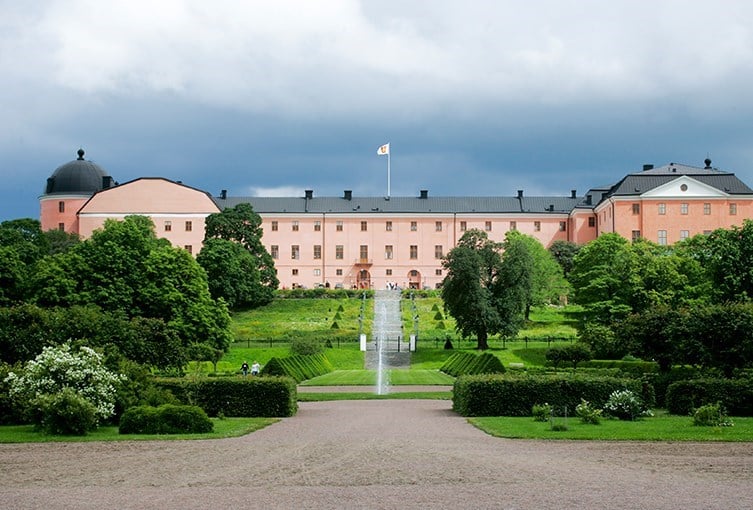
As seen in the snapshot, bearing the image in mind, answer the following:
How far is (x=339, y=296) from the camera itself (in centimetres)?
6794

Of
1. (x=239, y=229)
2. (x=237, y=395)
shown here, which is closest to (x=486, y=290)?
(x=239, y=229)

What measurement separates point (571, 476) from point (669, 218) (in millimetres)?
62215

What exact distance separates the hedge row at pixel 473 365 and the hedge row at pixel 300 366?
4.97 metres

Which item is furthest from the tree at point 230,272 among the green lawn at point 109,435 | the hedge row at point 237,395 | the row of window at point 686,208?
the green lawn at point 109,435

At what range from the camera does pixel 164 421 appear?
17.2m

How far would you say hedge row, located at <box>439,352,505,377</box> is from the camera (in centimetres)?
2844

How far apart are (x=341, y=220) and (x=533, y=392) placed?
62916 millimetres

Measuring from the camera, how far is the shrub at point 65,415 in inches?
671

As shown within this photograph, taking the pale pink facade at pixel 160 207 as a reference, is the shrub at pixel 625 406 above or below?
below

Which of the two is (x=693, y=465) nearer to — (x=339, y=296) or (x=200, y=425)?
(x=200, y=425)

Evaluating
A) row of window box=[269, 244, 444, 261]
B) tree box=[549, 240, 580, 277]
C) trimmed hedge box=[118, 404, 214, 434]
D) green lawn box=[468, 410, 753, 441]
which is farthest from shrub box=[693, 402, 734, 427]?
row of window box=[269, 244, 444, 261]

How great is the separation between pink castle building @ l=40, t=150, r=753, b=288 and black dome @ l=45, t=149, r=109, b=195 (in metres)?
0.08

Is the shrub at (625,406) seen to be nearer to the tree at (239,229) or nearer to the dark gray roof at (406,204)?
the tree at (239,229)

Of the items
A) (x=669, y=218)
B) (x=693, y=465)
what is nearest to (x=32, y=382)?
(x=693, y=465)
